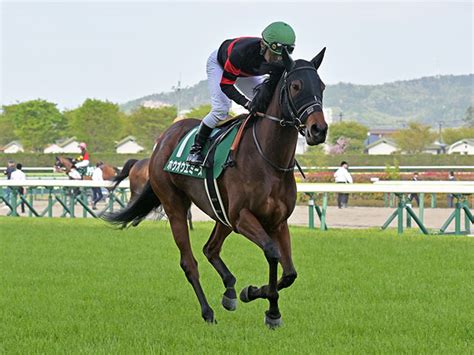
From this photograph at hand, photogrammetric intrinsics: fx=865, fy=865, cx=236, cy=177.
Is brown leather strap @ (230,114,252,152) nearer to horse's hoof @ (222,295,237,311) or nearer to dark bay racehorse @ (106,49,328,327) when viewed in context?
dark bay racehorse @ (106,49,328,327)

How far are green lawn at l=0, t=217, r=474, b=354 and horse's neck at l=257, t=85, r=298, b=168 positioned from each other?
1158 mm

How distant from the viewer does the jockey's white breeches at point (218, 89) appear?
265 inches

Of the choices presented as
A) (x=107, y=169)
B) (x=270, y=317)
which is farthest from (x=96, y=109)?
(x=270, y=317)

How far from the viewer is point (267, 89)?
6.12 meters

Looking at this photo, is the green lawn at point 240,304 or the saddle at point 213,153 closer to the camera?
the green lawn at point 240,304

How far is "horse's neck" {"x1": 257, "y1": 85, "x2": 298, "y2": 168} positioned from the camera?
19.4 ft

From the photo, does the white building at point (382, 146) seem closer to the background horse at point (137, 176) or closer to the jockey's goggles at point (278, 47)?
the background horse at point (137, 176)

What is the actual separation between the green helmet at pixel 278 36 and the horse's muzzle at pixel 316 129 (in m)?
0.73

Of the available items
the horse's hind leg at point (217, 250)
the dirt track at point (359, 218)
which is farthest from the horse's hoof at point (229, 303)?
the dirt track at point (359, 218)

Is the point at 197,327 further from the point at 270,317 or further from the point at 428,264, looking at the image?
the point at 428,264

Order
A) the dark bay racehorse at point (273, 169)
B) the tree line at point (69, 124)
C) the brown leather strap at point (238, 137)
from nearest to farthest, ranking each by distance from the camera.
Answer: the dark bay racehorse at point (273, 169) < the brown leather strap at point (238, 137) < the tree line at point (69, 124)

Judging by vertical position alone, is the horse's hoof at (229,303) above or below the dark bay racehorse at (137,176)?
above

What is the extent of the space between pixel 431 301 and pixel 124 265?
3.91 m

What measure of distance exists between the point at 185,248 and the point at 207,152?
860 mm
